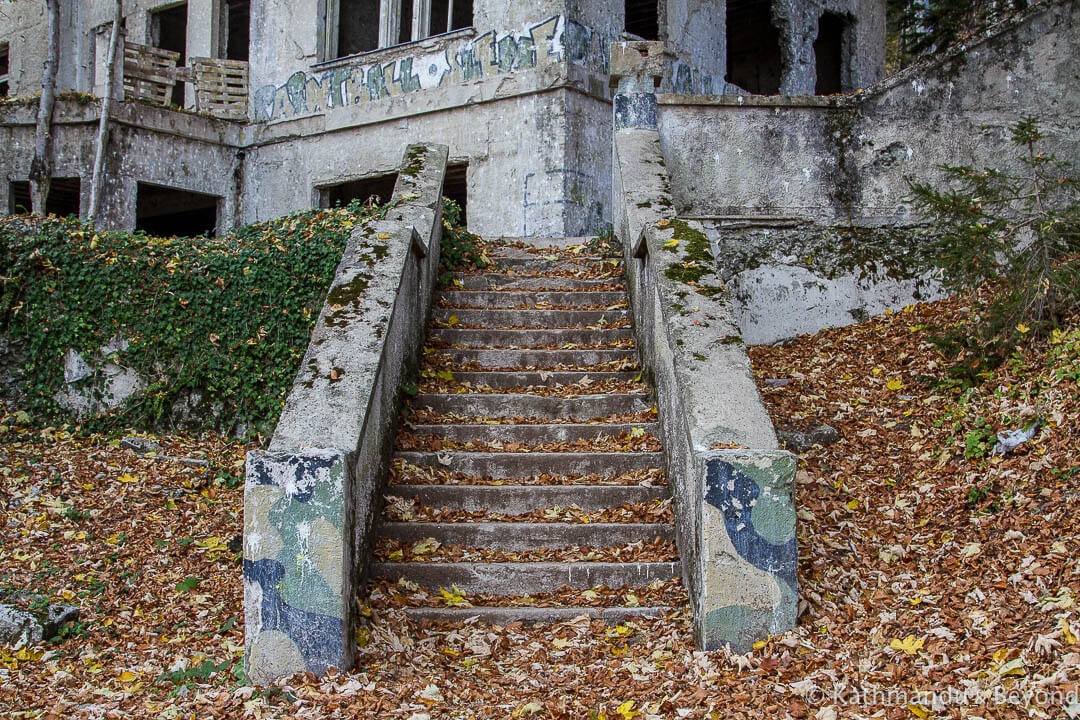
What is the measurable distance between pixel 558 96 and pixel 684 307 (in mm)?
6868

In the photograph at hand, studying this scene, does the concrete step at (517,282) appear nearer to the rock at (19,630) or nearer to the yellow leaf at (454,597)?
the yellow leaf at (454,597)

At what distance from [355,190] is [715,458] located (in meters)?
11.7

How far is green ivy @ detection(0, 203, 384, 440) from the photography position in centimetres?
812

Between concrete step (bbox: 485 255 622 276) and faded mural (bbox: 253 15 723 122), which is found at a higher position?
faded mural (bbox: 253 15 723 122)

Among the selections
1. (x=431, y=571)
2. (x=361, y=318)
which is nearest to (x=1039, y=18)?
(x=361, y=318)

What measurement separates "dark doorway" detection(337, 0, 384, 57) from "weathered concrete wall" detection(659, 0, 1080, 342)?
8235mm

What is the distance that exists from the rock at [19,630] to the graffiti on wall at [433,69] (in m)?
8.82

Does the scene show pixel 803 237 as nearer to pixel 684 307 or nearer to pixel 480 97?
pixel 684 307

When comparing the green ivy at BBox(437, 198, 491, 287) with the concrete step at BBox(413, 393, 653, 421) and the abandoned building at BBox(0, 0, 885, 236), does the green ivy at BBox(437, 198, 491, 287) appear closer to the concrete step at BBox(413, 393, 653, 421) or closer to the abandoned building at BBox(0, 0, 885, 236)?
the concrete step at BBox(413, 393, 653, 421)

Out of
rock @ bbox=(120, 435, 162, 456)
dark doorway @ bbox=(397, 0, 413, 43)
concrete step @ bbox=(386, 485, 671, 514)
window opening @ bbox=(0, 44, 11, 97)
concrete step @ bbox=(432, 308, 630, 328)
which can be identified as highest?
window opening @ bbox=(0, 44, 11, 97)

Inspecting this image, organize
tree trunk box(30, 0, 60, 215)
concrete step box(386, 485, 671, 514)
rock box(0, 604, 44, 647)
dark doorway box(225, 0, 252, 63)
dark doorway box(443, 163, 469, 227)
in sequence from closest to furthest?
rock box(0, 604, 44, 647) → concrete step box(386, 485, 671, 514) → dark doorway box(443, 163, 469, 227) → tree trunk box(30, 0, 60, 215) → dark doorway box(225, 0, 252, 63)

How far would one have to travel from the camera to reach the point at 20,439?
8297mm

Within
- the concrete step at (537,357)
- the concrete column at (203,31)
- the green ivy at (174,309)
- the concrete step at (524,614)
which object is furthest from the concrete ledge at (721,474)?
the concrete column at (203,31)

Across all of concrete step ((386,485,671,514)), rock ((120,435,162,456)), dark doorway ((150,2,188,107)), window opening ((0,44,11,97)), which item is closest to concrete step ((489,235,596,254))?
rock ((120,435,162,456))
